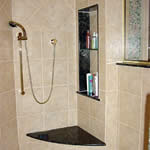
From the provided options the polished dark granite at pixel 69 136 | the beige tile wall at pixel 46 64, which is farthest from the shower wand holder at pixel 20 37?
the polished dark granite at pixel 69 136

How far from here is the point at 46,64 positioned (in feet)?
7.66

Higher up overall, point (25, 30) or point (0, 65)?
point (25, 30)

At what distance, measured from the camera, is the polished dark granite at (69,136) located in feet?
7.09

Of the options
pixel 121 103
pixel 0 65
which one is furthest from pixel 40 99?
pixel 121 103

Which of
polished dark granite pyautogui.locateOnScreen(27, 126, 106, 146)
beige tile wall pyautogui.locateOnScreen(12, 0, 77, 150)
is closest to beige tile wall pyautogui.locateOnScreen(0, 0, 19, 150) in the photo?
beige tile wall pyautogui.locateOnScreen(12, 0, 77, 150)

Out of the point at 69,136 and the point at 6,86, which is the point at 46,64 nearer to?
the point at 6,86

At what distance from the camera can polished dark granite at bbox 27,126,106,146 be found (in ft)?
7.09

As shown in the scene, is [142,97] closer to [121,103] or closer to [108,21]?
[121,103]

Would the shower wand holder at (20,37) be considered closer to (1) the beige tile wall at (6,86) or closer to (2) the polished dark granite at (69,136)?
(1) the beige tile wall at (6,86)

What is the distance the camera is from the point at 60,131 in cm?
241

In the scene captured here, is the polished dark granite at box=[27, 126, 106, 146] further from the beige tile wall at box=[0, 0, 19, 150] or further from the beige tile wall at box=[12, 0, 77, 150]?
the beige tile wall at box=[0, 0, 19, 150]

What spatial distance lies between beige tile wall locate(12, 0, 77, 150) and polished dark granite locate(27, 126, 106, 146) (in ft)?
0.23

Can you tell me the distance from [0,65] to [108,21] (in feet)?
3.38

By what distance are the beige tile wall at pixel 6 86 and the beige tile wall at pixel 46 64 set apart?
8 cm
